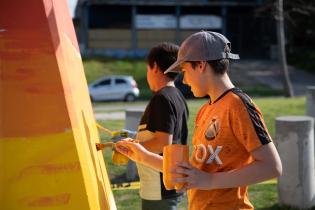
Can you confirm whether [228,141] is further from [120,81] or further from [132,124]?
[120,81]

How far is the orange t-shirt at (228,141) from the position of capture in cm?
224

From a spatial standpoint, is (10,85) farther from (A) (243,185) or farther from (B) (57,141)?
(A) (243,185)

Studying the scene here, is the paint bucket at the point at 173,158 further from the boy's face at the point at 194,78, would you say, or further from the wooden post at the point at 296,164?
the wooden post at the point at 296,164

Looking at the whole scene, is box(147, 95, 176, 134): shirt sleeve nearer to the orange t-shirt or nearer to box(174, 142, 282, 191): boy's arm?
the orange t-shirt

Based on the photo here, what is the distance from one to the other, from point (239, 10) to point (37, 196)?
137ft

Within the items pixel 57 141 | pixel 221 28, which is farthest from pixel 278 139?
pixel 221 28

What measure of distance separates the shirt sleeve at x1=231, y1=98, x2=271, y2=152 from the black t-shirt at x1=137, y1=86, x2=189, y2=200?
3.55ft

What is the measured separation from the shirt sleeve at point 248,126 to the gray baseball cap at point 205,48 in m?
0.23

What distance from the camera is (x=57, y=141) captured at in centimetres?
284

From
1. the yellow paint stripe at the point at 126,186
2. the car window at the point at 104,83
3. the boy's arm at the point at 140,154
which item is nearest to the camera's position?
the boy's arm at the point at 140,154

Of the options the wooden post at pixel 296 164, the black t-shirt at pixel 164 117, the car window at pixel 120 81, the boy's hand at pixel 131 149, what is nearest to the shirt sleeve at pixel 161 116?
the black t-shirt at pixel 164 117

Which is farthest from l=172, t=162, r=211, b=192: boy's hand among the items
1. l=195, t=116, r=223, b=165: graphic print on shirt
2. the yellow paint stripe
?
the yellow paint stripe

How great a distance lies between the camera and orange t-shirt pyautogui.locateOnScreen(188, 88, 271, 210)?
7.35 ft

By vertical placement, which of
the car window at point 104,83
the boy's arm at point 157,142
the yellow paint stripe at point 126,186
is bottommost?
the car window at point 104,83
